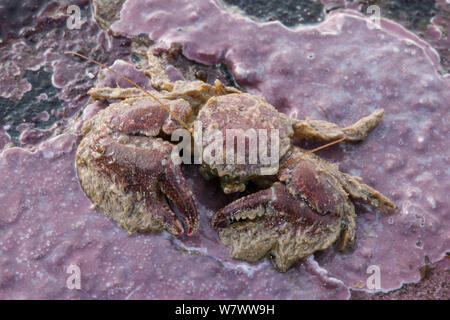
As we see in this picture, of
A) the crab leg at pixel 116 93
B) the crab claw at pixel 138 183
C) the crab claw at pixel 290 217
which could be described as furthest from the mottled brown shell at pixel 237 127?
the crab leg at pixel 116 93

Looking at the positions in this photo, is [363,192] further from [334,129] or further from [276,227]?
[276,227]

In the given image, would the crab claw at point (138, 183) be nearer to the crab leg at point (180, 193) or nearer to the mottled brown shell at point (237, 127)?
the crab leg at point (180, 193)

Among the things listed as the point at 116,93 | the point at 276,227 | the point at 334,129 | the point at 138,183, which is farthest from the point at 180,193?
the point at 334,129

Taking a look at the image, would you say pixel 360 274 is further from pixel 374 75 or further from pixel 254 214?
pixel 374 75

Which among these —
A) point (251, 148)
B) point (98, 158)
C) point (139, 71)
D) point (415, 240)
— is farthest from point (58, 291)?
point (415, 240)

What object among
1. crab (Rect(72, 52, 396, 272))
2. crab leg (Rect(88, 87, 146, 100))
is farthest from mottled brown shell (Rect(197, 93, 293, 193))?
crab leg (Rect(88, 87, 146, 100))

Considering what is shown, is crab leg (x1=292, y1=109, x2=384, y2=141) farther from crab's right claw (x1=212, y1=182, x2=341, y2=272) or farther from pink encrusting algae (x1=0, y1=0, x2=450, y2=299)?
crab's right claw (x1=212, y1=182, x2=341, y2=272)
